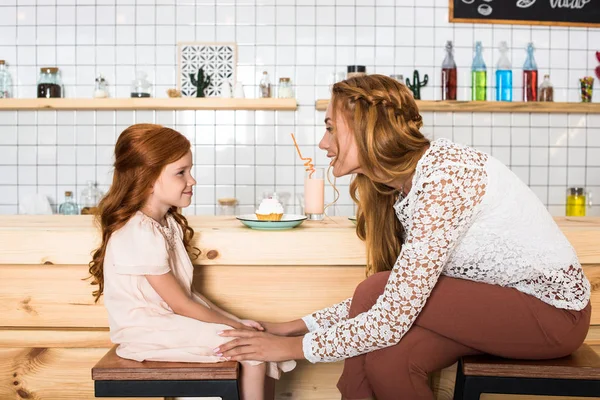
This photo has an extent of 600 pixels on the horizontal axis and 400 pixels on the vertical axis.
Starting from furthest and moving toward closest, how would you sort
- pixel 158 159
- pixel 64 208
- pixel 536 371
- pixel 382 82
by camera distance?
pixel 64 208 → pixel 158 159 → pixel 382 82 → pixel 536 371

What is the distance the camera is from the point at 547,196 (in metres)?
3.35

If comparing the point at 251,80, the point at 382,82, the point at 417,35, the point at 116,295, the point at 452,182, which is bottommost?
the point at 116,295

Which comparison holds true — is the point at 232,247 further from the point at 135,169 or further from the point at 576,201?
the point at 576,201

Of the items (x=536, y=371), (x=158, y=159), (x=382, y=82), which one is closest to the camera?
(x=536, y=371)

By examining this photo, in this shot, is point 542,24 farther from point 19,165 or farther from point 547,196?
point 19,165

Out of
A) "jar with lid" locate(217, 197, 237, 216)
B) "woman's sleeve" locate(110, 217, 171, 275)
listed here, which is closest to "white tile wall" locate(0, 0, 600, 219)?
"jar with lid" locate(217, 197, 237, 216)

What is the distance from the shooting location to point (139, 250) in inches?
54.1

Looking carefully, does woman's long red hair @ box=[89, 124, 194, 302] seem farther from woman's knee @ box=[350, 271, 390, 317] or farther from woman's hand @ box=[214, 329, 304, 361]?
woman's knee @ box=[350, 271, 390, 317]

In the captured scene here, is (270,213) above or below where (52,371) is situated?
above

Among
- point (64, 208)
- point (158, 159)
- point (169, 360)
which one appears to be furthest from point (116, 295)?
point (64, 208)

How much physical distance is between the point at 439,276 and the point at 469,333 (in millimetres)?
126

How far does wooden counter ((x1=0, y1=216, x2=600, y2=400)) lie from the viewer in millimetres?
1598

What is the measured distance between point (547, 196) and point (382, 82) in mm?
2319

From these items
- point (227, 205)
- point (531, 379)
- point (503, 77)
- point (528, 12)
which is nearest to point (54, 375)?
point (531, 379)
